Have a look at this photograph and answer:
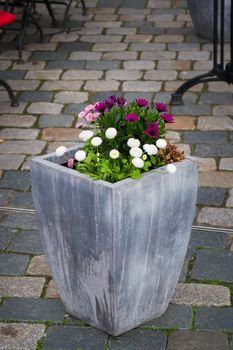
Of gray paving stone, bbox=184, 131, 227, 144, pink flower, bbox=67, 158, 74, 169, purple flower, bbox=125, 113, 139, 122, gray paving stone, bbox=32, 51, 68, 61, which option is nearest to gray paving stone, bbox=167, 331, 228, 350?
pink flower, bbox=67, 158, 74, 169

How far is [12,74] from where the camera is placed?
301 inches

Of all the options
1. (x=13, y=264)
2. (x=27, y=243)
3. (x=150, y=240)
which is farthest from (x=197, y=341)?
(x=27, y=243)

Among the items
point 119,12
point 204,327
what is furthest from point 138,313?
point 119,12

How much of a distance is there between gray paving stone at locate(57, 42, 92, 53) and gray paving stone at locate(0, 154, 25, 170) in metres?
2.52

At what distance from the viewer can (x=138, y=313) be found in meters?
3.91

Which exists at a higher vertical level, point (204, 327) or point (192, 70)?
point (204, 327)

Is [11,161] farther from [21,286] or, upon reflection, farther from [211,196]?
[21,286]

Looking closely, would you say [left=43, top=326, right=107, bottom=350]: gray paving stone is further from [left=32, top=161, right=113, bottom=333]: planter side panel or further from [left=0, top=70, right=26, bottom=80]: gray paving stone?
[left=0, top=70, right=26, bottom=80]: gray paving stone

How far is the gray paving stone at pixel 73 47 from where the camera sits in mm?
8219

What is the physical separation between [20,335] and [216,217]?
1.57 metres

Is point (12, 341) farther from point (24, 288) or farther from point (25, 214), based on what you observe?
point (25, 214)

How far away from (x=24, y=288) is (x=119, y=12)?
18.3ft

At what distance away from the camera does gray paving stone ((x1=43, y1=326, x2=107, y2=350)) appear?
3.84 metres

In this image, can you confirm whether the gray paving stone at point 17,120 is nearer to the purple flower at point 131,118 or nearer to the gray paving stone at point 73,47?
the gray paving stone at point 73,47
